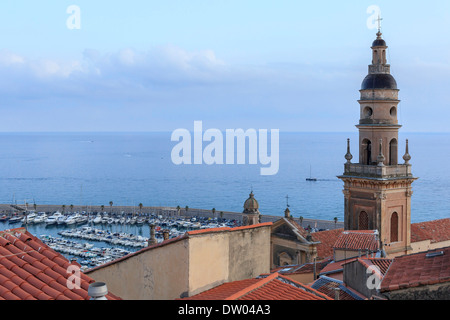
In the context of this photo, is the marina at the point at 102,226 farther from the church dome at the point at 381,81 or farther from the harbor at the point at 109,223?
the church dome at the point at 381,81

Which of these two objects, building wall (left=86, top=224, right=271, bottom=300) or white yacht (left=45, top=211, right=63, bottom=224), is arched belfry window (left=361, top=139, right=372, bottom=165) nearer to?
building wall (left=86, top=224, right=271, bottom=300)

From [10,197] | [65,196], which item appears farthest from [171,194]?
[10,197]

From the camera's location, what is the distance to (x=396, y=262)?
11719mm

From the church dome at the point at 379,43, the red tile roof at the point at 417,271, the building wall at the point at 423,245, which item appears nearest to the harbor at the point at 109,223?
the building wall at the point at 423,245

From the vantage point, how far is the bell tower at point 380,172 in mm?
23141

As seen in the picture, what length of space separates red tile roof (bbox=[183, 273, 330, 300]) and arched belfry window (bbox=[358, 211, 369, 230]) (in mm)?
16347

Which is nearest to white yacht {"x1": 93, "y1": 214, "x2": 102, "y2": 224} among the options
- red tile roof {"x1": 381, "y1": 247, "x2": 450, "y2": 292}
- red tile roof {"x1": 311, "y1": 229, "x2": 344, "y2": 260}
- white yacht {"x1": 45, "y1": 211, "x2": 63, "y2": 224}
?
white yacht {"x1": 45, "y1": 211, "x2": 63, "y2": 224}

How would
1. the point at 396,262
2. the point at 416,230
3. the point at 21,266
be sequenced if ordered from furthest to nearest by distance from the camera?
the point at 416,230
the point at 396,262
the point at 21,266

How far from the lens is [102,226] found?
7719 centimetres

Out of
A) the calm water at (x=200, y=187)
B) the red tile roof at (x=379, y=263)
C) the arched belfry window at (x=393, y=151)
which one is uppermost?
the arched belfry window at (x=393, y=151)

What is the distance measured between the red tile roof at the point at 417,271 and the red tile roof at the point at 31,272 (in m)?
5.66

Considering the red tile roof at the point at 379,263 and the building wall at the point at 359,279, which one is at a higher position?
the red tile roof at the point at 379,263
